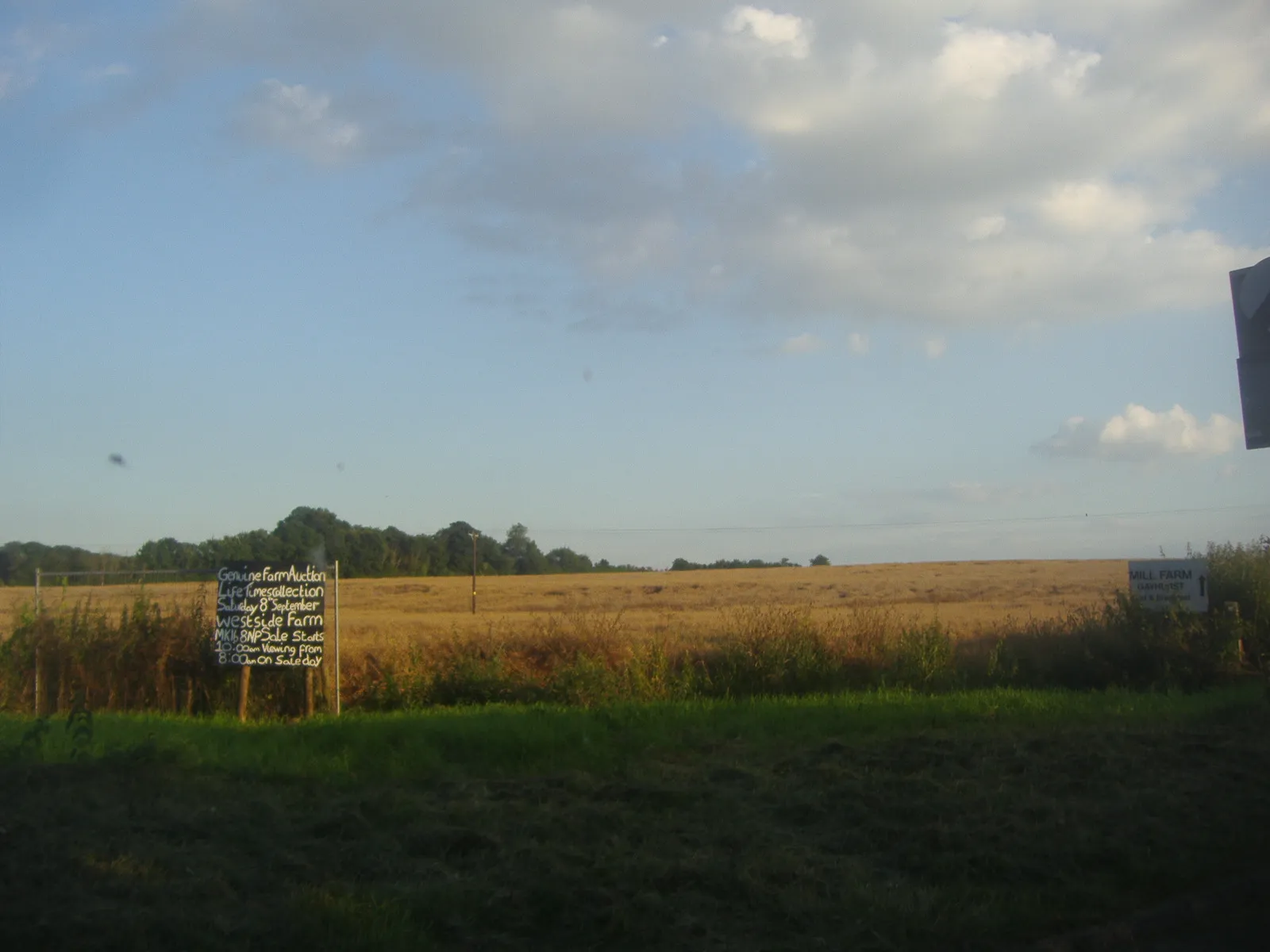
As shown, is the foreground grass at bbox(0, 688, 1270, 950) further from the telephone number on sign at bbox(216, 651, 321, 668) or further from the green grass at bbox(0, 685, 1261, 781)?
the telephone number on sign at bbox(216, 651, 321, 668)

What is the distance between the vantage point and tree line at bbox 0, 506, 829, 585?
19688 millimetres

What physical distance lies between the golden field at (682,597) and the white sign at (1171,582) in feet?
13.1

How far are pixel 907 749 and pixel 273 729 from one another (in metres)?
7.34

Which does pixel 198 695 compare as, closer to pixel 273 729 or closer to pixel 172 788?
pixel 273 729

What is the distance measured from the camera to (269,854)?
6.62 m

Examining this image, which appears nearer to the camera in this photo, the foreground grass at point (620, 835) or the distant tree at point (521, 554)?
the foreground grass at point (620, 835)

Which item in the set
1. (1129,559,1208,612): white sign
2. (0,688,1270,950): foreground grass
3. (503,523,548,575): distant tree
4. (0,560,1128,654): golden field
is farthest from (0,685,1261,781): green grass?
(503,523,548,575): distant tree

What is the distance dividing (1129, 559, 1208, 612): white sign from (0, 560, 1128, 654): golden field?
399 cm

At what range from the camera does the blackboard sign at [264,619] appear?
49.7ft

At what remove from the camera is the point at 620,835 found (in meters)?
7.19

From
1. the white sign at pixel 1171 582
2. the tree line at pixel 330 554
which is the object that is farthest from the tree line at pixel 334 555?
the white sign at pixel 1171 582

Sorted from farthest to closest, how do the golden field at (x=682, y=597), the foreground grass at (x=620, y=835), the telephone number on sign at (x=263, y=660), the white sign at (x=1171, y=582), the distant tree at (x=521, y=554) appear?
the distant tree at (x=521, y=554) < the golden field at (x=682, y=597) < the white sign at (x=1171, y=582) < the telephone number on sign at (x=263, y=660) < the foreground grass at (x=620, y=835)

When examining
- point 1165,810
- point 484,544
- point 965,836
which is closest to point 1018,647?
point 1165,810

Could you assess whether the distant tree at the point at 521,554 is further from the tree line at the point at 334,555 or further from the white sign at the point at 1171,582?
the white sign at the point at 1171,582
